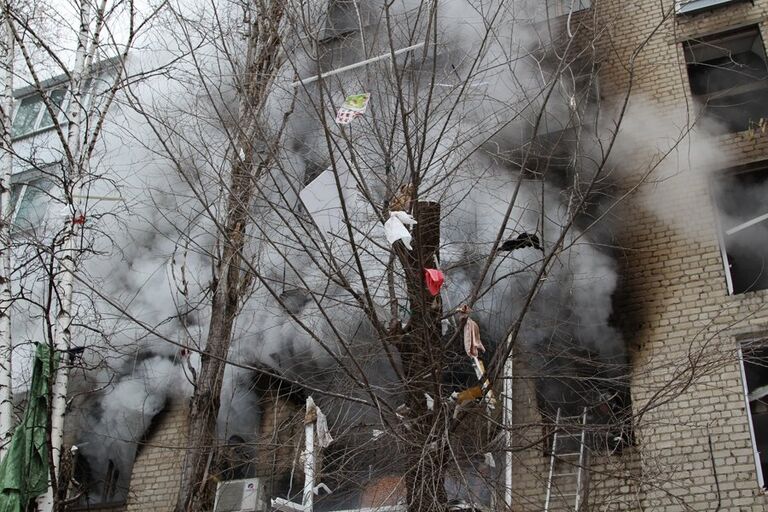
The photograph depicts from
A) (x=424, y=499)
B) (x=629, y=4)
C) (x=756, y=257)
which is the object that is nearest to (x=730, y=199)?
(x=756, y=257)

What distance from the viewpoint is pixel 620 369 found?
7559 mm

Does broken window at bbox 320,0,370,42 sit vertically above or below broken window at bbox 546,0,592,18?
A: below

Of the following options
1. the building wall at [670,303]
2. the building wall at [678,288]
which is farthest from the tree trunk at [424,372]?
the building wall at [678,288]

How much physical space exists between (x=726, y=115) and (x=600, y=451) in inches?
161

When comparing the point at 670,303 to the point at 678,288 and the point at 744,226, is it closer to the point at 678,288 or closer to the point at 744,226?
the point at 678,288

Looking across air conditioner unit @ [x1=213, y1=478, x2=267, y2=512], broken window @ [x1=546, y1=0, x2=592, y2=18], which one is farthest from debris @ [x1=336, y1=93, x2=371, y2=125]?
broken window @ [x1=546, y1=0, x2=592, y2=18]

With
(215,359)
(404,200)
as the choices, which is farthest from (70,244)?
(404,200)

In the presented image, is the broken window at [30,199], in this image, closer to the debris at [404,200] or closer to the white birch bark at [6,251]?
the white birch bark at [6,251]

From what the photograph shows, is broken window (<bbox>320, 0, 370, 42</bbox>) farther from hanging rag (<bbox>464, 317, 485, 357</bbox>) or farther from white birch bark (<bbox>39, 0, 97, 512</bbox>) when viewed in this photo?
hanging rag (<bbox>464, 317, 485, 357</bbox>)

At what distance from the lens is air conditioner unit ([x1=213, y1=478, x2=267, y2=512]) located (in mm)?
7727

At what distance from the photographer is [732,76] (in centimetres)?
944

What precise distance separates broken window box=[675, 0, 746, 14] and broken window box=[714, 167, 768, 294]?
2230 millimetres

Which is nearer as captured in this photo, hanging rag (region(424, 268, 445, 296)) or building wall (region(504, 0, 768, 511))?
hanging rag (region(424, 268, 445, 296))

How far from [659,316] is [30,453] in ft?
18.4
